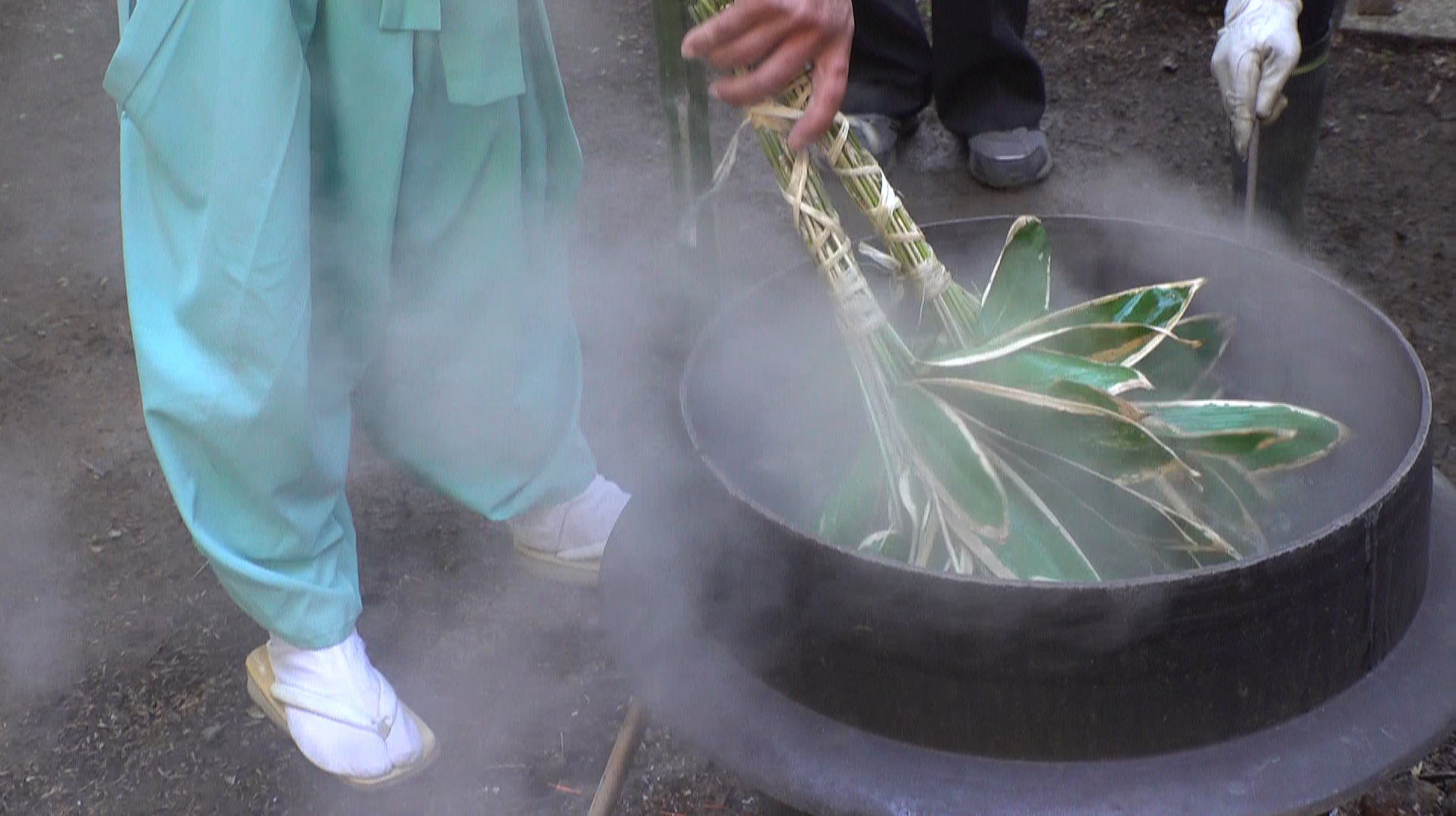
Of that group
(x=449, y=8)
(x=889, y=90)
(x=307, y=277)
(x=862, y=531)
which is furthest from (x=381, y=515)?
(x=889, y=90)

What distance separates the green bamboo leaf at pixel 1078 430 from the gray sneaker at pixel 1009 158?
7.07 feet

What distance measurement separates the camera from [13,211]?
11.8 ft

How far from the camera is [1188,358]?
1310 millimetres

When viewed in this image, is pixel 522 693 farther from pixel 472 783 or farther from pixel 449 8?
pixel 449 8

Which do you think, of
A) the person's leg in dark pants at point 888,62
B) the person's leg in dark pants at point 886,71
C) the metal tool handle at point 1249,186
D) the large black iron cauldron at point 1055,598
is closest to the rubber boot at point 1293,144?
the metal tool handle at point 1249,186

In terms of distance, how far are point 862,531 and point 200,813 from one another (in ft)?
4.01

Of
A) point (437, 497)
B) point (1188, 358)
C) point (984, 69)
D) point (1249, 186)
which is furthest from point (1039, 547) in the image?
point (984, 69)

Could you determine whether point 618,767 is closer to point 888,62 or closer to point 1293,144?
point 1293,144

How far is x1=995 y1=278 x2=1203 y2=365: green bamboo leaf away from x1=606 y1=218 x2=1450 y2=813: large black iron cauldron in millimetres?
174

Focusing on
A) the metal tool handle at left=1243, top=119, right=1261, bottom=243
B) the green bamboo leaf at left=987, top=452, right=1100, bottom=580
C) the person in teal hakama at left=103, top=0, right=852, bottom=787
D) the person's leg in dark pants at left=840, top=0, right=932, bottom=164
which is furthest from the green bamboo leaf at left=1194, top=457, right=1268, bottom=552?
the person's leg in dark pants at left=840, top=0, right=932, bottom=164

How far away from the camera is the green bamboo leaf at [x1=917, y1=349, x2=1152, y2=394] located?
1.16 metres

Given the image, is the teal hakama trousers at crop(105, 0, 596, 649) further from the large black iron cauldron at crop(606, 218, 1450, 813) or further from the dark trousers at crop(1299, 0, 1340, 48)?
the dark trousers at crop(1299, 0, 1340, 48)

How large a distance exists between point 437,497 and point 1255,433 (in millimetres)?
1704

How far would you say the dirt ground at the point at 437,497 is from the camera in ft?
6.32
